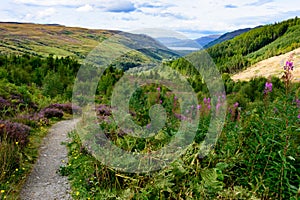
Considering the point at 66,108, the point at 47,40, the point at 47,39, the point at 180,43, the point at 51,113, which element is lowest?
the point at 66,108

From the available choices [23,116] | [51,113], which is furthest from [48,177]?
[51,113]

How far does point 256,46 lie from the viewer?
11319cm

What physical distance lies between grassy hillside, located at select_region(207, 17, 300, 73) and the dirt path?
8352cm

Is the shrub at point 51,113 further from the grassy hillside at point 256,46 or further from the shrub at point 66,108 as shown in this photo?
the grassy hillside at point 256,46

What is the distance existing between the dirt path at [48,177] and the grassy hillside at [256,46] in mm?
83518

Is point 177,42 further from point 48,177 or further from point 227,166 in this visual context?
point 48,177

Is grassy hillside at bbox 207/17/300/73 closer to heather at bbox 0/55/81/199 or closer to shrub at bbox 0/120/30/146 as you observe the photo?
heather at bbox 0/55/81/199

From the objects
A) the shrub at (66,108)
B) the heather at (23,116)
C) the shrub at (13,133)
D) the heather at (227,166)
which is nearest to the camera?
the heather at (227,166)

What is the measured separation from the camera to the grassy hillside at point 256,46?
8983 centimetres

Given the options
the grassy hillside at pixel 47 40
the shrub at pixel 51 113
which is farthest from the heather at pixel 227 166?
the grassy hillside at pixel 47 40

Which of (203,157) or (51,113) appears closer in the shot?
(203,157)

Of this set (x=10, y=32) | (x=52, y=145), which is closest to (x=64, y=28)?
(x=10, y=32)

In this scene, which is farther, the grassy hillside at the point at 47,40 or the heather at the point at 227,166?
the grassy hillside at the point at 47,40

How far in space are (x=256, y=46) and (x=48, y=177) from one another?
4721 inches
